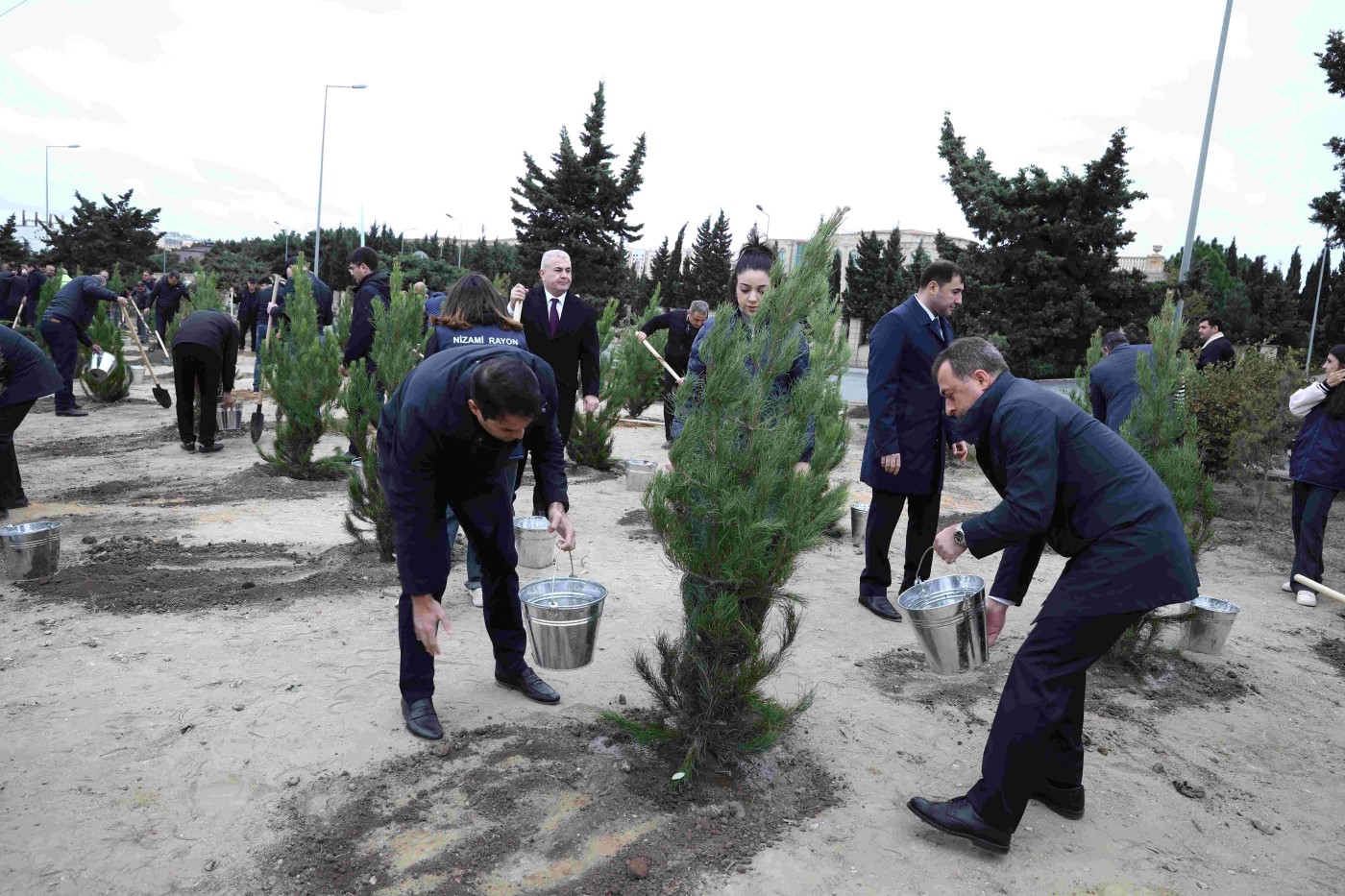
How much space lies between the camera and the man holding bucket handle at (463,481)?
276cm

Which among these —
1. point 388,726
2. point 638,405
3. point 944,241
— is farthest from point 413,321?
point 944,241

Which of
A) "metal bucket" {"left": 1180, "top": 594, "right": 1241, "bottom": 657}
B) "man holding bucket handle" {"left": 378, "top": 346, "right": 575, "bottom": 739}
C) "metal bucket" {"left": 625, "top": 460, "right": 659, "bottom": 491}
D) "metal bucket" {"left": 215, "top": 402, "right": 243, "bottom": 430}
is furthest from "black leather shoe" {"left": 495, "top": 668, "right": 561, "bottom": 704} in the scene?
"metal bucket" {"left": 215, "top": 402, "right": 243, "bottom": 430}

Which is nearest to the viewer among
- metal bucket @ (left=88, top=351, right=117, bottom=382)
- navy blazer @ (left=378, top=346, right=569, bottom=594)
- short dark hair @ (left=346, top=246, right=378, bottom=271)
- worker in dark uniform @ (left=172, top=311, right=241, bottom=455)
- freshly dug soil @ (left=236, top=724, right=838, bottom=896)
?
freshly dug soil @ (left=236, top=724, right=838, bottom=896)

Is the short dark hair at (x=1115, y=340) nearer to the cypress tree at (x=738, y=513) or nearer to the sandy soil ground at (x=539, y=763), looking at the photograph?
the sandy soil ground at (x=539, y=763)

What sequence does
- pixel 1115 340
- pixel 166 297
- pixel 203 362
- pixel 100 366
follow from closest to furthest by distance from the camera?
pixel 1115 340 → pixel 203 362 → pixel 100 366 → pixel 166 297

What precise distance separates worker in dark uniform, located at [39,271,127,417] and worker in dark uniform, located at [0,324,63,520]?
485cm

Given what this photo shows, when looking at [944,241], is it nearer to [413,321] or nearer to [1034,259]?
[1034,259]

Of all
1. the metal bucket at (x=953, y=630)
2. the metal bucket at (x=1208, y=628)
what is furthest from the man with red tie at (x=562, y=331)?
the metal bucket at (x=1208, y=628)

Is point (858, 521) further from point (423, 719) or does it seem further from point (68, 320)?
point (68, 320)

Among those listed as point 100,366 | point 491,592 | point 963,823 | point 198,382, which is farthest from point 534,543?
point 100,366

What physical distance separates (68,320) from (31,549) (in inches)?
295

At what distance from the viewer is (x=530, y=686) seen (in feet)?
12.4

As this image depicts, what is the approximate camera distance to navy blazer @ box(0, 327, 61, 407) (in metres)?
6.09

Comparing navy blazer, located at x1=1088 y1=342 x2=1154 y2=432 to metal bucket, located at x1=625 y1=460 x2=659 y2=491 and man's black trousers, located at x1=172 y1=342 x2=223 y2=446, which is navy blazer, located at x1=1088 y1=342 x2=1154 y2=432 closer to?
metal bucket, located at x1=625 y1=460 x2=659 y2=491
